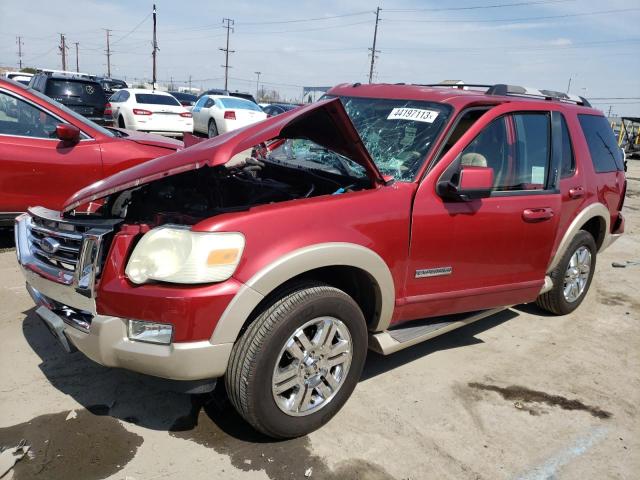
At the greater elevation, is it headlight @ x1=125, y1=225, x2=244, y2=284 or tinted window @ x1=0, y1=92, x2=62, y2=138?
tinted window @ x1=0, y1=92, x2=62, y2=138

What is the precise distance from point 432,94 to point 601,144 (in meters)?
2.15

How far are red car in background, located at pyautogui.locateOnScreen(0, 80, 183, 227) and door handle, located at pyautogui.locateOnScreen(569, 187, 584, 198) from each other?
13.7 feet

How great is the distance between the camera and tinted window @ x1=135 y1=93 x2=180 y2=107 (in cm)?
1544

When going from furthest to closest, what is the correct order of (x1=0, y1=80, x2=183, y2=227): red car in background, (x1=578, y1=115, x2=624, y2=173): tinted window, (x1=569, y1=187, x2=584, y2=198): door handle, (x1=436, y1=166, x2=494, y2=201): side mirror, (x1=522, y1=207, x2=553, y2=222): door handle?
Result: (x1=0, y1=80, x2=183, y2=227): red car in background → (x1=578, y1=115, x2=624, y2=173): tinted window → (x1=569, y1=187, x2=584, y2=198): door handle → (x1=522, y1=207, x2=553, y2=222): door handle → (x1=436, y1=166, x2=494, y2=201): side mirror

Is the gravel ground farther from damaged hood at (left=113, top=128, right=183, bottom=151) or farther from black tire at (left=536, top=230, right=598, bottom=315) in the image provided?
damaged hood at (left=113, top=128, right=183, bottom=151)

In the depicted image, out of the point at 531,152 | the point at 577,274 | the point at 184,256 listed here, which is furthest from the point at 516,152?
the point at 184,256

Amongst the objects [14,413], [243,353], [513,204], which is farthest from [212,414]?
[513,204]

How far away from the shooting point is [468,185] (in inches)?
120

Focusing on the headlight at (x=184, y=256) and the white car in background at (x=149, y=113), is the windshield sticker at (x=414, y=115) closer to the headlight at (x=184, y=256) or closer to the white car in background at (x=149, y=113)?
the headlight at (x=184, y=256)

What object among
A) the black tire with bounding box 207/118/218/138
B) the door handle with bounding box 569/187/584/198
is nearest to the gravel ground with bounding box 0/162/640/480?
the door handle with bounding box 569/187/584/198

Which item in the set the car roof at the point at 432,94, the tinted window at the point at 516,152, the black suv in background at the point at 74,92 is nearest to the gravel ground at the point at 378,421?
the tinted window at the point at 516,152

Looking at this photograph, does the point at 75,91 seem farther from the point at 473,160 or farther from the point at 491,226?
the point at 491,226

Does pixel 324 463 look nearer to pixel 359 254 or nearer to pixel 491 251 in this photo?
pixel 359 254

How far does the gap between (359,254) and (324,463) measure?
3.49ft
